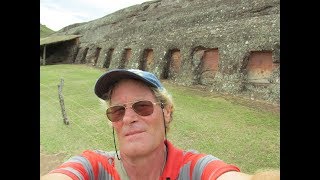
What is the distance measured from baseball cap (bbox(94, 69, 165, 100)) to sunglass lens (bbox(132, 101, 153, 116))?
0.50 feet

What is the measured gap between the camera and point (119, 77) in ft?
9.34

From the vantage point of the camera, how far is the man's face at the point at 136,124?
2641 millimetres

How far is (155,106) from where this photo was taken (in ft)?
9.34

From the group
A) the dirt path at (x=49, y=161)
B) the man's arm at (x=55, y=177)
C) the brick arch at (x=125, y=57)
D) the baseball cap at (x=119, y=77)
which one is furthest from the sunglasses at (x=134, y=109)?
the brick arch at (x=125, y=57)

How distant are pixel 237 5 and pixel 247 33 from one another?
11.1 feet

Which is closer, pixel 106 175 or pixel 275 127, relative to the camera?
pixel 106 175

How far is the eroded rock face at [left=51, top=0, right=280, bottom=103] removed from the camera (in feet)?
50.4

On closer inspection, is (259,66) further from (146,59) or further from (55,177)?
(55,177)

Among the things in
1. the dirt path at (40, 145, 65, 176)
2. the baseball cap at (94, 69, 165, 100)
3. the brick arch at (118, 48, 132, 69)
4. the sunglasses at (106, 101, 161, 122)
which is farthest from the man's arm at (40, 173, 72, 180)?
the brick arch at (118, 48, 132, 69)

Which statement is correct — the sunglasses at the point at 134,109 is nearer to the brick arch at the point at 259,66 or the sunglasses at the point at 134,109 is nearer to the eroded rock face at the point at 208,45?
the eroded rock face at the point at 208,45

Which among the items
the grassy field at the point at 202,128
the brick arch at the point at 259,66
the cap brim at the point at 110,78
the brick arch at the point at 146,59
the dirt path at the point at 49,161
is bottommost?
the dirt path at the point at 49,161

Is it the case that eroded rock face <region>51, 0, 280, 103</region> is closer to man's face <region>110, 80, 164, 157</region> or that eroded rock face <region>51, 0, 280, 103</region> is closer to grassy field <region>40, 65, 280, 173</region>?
grassy field <region>40, 65, 280, 173</region>
